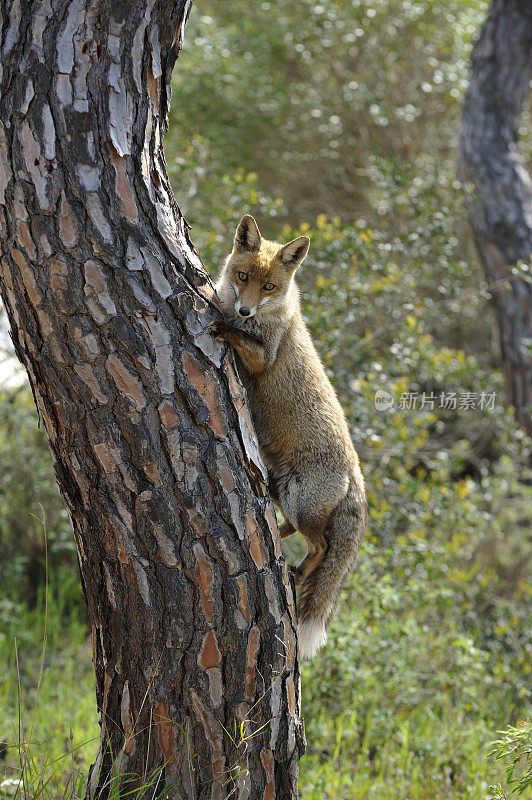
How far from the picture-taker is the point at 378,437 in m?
5.01

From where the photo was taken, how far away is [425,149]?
9711 millimetres

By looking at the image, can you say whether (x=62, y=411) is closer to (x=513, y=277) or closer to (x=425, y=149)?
(x=513, y=277)

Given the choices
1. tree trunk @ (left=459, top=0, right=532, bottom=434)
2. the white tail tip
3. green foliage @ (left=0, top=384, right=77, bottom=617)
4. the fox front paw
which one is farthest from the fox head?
tree trunk @ (left=459, top=0, right=532, bottom=434)

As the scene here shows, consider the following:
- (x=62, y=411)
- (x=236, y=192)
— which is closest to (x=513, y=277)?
(x=236, y=192)

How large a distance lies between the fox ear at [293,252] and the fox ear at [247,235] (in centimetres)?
13

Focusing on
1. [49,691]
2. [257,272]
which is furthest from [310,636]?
[49,691]

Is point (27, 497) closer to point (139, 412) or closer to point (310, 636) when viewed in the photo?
point (310, 636)

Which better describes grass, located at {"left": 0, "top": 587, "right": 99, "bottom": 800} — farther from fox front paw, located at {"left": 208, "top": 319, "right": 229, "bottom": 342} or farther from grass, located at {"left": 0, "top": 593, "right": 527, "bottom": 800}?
fox front paw, located at {"left": 208, "top": 319, "right": 229, "bottom": 342}

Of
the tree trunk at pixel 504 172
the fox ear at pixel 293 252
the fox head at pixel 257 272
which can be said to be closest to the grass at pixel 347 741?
the fox head at pixel 257 272

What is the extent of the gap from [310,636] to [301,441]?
87 centimetres

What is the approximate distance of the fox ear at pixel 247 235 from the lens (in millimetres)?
3621

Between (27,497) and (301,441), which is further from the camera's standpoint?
(27,497)

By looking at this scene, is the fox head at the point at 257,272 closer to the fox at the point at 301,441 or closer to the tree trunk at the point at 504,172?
A: the fox at the point at 301,441

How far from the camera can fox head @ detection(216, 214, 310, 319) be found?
3.48 metres
